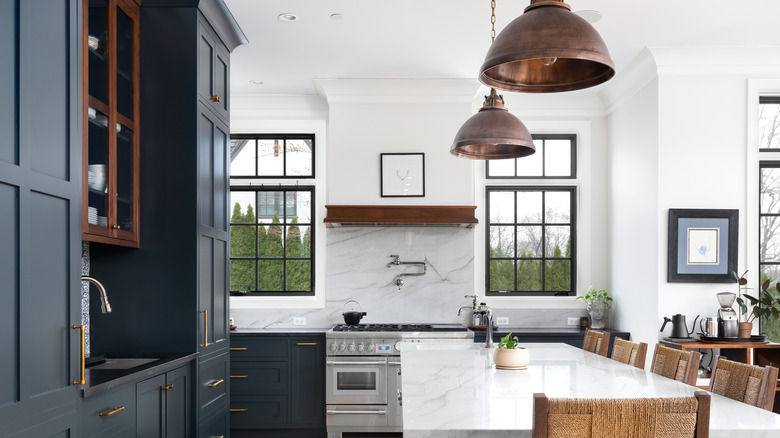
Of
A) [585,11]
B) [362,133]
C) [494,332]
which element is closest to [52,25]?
[585,11]

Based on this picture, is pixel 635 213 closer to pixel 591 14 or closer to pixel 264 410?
pixel 591 14

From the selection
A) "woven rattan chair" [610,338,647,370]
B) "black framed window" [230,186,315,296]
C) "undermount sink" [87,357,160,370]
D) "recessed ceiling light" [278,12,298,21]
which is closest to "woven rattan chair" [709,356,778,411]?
"woven rattan chair" [610,338,647,370]

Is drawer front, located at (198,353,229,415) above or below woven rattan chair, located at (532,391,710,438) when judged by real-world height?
below

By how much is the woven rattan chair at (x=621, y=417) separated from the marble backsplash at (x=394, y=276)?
167 inches

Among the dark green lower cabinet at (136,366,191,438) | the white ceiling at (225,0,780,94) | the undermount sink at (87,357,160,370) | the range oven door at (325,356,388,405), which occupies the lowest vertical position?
the range oven door at (325,356,388,405)

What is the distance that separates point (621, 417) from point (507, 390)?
95 centimetres

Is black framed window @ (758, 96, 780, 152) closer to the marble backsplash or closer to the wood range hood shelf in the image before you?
the wood range hood shelf

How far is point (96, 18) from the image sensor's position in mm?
3326

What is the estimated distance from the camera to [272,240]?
6387 millimetres

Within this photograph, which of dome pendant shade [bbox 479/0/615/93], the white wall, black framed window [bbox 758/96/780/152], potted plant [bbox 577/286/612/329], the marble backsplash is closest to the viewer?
dome pendant shade [bbox 479/0/615/93]

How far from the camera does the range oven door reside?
219 inches

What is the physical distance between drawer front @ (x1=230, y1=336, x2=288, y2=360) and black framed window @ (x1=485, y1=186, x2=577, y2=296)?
1.97m

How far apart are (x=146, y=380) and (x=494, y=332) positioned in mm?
3219

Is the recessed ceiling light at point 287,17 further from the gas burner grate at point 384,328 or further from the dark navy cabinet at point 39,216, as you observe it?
the gas burner grate at point 384,328
